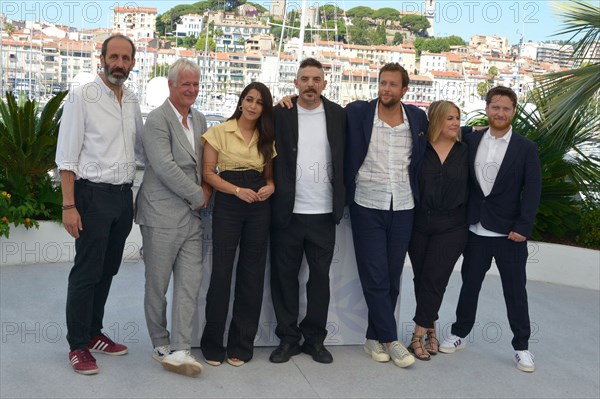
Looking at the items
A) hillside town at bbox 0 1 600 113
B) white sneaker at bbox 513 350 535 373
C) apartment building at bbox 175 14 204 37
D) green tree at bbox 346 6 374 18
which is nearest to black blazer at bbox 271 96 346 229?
white sneaker at bbox 513 350 535 373

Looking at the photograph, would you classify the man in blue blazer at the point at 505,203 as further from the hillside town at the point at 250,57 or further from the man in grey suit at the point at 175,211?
the hillside town at the point at 250,57

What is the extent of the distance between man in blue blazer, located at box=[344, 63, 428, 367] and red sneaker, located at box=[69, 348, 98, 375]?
148cm

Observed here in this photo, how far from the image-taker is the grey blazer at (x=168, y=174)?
3.34m

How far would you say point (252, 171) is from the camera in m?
3.49

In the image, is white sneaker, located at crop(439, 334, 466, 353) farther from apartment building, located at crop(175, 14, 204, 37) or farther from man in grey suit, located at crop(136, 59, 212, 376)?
apartment building, located at crop(175, 14, 204, 37)

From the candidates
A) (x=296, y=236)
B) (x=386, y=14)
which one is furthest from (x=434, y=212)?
(x=386, y=14)

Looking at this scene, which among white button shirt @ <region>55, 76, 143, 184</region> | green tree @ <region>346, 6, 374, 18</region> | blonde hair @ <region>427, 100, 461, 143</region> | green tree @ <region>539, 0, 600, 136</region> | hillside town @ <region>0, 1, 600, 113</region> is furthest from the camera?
green tree @ <region>346, 6, 374, 18</region>

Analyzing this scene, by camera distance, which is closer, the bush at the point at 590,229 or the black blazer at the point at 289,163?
the black blazer at the point at 289,163

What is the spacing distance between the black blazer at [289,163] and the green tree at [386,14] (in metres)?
41.9

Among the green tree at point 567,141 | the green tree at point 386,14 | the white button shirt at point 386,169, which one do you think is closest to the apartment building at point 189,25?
the green tree at point 386,14

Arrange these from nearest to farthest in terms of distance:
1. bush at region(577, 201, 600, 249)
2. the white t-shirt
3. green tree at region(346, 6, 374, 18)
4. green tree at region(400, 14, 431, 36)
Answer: the white t-shirt, bush at region(577, 201, 600, 249), green tree at region(400, 14, 431, 36), green tree at region(346, 6, 374, 18)

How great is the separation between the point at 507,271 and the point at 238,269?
1.49m

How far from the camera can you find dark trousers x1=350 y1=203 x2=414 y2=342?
3.71 m

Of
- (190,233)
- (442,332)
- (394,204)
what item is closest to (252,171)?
(190,233)
